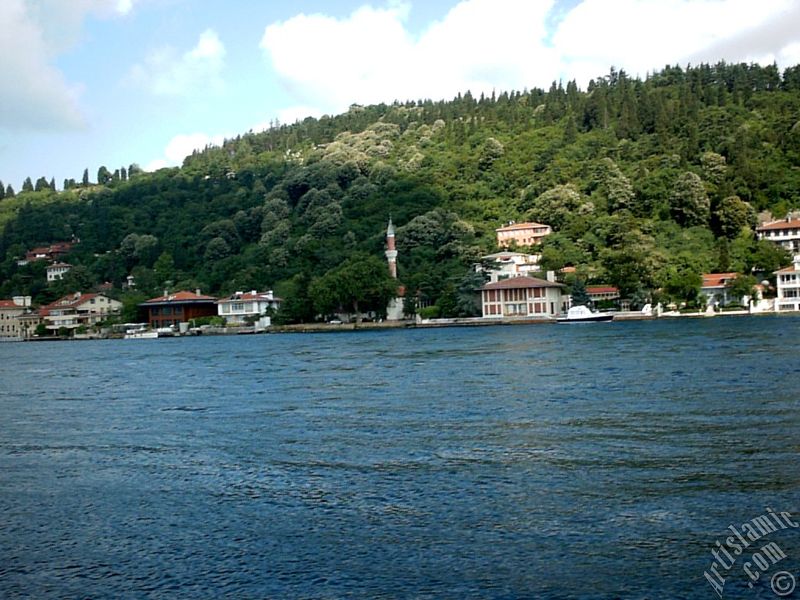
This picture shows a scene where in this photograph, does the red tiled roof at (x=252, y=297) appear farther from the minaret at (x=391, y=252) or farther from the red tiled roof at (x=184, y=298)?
the minaret at (x=391, y=252)

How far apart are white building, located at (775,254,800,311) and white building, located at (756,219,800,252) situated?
702 cm

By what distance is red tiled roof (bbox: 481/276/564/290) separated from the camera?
66250mm

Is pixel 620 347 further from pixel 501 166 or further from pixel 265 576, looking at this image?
pixel 501 166

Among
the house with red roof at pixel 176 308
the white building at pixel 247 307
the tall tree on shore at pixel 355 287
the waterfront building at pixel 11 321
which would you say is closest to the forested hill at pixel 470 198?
the white building at pixel 247 307

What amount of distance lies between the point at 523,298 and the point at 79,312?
46.8m

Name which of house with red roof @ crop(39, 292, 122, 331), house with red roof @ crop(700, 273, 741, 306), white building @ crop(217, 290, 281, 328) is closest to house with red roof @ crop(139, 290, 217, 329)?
white building @ crop(217, 290, 281, 328)

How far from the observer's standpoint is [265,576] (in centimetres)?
795

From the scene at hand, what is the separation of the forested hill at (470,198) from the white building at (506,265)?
1.86 meters

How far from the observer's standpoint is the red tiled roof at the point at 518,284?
217 feet

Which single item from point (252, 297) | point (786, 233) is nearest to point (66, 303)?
point (252, 297)

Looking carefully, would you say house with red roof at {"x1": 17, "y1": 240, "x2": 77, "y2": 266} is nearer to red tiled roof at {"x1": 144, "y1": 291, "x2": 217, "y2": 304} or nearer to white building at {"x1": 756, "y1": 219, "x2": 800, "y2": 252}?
red tiled roof at {"x1": 144, "y1": 291, "x2": 217, "y2": 304}

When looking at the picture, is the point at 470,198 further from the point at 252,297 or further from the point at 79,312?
the point at 79,312

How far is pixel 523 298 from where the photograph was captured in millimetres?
67062

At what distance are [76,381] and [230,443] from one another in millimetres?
18387
